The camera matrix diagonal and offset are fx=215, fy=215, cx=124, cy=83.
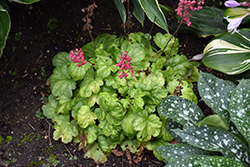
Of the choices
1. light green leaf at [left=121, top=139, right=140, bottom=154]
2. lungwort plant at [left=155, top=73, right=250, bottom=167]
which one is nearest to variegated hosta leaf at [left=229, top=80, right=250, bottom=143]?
lungwort plant at [left=155, top=73, right=250, bottom=167]

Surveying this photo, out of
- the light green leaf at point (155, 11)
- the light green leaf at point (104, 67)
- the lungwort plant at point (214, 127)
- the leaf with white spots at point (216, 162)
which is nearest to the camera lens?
the leaf with white spots at point (216, 162)

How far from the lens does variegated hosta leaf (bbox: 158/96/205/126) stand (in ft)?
4.86

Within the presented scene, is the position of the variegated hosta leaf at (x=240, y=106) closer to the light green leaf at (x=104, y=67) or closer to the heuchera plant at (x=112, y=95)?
the heuchera plant at (x=112, y=95)

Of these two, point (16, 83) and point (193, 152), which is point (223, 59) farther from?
point (16, 83)

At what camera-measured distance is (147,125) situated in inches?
69.1

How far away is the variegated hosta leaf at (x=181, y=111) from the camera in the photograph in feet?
4.86

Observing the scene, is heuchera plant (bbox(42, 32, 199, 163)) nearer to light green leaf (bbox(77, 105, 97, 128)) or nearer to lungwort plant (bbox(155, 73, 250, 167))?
light green leaf (bbox(77, 105, 97, 128))

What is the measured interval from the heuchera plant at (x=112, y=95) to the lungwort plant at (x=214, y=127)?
0.89ft

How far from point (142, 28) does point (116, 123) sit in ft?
3.76

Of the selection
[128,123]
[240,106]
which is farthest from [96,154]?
[240,106]

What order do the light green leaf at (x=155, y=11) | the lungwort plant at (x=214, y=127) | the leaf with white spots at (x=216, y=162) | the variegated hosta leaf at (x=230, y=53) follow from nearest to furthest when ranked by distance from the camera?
the leaf with white spots at (x=216, y=162), the lungwort plant at (x=214, y=127), the light green leaf at (x=155, y=11), the variegated hosta leaf at (x=230, y=53)

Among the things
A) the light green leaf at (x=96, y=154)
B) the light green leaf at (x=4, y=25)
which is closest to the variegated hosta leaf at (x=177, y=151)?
the light green leaf at (x=96, y=154)

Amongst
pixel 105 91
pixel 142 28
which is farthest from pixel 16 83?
pixel 142 28

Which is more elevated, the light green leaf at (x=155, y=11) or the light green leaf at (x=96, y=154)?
the light green leaf at (x=155, y=11)
